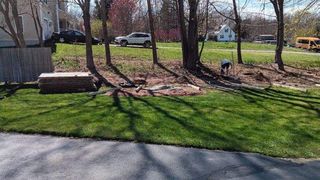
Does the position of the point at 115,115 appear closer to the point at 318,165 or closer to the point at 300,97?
the point at 318,165

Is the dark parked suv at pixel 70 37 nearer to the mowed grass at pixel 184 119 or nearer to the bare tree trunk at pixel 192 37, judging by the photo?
the bare tree trunk at pixel 192 37

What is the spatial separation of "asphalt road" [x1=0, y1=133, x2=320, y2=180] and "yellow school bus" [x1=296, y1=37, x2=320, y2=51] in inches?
2205

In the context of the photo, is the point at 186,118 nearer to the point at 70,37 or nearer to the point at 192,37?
the point at 192,37

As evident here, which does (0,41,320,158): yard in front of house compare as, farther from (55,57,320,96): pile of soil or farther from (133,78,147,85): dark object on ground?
(133,78,147,85): dark object on ground

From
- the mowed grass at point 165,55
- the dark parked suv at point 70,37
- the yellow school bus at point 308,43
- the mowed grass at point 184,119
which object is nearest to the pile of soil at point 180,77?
the mowed grass at point 184,119

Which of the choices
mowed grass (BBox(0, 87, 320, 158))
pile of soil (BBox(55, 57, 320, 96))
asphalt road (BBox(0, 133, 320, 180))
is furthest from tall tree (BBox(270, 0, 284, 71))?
asphalt road (BBox(0, 133, 320, 180))

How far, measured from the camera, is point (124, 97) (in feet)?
36.8

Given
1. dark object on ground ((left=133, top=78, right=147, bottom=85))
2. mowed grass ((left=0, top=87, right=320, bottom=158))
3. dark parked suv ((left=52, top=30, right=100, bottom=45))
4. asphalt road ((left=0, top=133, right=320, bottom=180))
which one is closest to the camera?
asphalt road ((left=0, top=133, right=320, bottom=180))

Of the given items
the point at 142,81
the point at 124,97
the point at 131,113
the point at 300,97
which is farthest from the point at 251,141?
the point at 142,81

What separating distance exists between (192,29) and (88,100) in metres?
9.25

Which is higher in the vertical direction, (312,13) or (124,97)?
(312,13)

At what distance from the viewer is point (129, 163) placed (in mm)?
5715

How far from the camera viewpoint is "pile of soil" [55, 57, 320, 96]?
1319 cm

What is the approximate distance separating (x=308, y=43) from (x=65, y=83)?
176 feet
